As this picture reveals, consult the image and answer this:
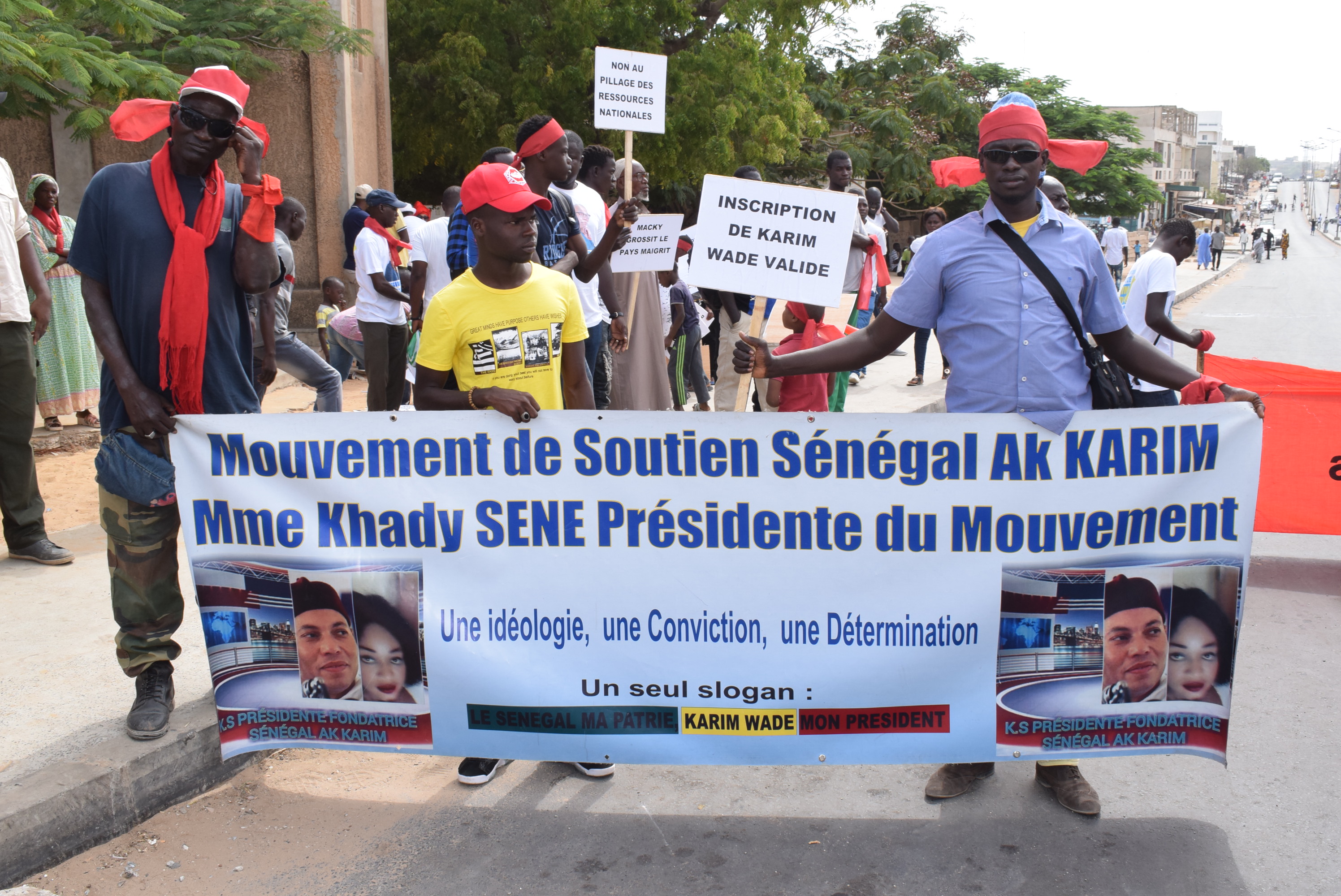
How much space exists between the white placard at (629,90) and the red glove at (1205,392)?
421cm

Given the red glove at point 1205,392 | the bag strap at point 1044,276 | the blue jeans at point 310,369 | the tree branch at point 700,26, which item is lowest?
the blue jeans at point 310,369

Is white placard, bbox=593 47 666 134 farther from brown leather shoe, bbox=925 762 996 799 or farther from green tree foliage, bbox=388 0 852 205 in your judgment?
green tree foliage, bbox=388 0 852 205

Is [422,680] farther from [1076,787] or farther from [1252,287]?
[1252,287]

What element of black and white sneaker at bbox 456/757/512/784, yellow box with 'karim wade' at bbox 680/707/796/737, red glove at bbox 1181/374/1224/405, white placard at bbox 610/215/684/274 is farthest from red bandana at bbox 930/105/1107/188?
white placard at bbox 610/215/684/274

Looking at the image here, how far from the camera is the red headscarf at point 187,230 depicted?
336 centimetres

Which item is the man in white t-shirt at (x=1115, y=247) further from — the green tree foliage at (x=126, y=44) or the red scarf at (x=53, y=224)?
the red scarf at (x=53, y=224)

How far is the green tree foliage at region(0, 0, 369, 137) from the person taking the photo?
24.5 ft

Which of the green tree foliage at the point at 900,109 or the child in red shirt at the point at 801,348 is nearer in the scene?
the child in red shirt at the point at 801,348

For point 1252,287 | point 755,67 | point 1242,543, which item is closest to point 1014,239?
point 1242,543

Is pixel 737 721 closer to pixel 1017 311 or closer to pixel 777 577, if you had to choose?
pixel 777 577

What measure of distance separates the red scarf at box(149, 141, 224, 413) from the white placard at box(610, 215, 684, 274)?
10.4 feet

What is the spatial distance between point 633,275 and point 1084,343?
3545 millimetres

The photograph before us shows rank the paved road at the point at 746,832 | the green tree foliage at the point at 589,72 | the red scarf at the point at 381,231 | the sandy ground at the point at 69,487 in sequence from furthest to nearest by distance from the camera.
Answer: the green tree foliage at the point at 589,72 → the red scarf at the point at 381,231 → the sandy ground at the point at 69,487 → the paved road at the point at 746,832

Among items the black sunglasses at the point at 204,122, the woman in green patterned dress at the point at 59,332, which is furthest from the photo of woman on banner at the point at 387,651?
the woman in green patterned dress at the point at 59,332
